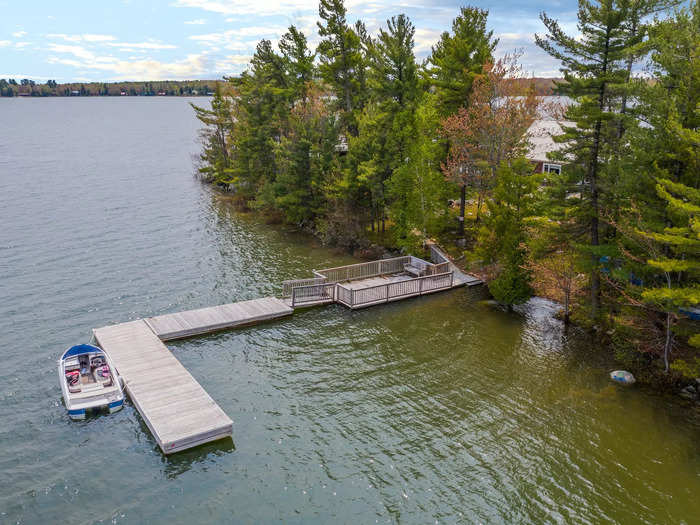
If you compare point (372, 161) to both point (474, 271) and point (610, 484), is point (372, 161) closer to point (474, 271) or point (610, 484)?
point (474, 271)

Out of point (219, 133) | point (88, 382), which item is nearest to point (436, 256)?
point (88, 382)

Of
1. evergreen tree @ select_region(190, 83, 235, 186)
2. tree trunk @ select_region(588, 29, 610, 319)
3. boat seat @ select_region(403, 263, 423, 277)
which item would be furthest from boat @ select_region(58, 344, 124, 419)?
evergreen tree @ select_region(190, 83, 235, 186)

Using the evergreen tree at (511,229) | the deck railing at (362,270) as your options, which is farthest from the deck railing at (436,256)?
the evergreen tree at (511,229)

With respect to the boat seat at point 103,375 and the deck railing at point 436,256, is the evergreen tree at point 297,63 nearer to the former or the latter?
the deck railing at point 436,256

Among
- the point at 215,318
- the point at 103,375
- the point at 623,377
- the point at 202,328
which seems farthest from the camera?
the point at 215,318

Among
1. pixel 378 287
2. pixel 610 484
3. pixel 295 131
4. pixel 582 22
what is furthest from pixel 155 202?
pixel 610 484

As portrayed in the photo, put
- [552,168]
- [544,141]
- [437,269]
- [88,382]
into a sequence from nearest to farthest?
[88,382], [437,269], [552,168], [544,141]

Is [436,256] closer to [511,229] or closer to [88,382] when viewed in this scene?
[511,229]
